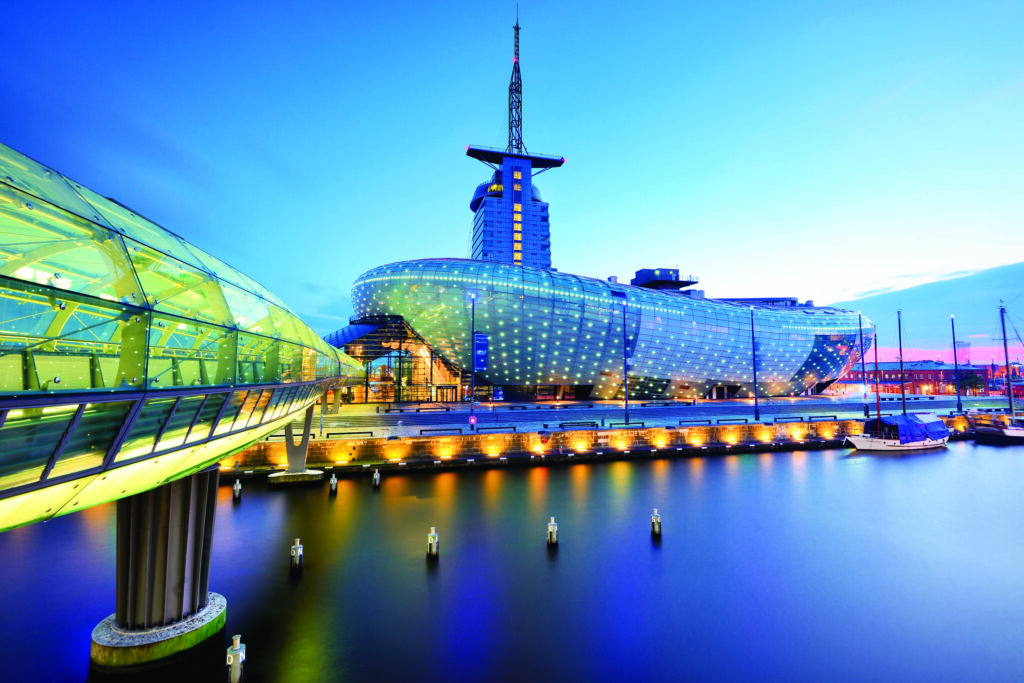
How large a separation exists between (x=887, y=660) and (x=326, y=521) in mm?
22425

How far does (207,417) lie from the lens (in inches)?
271

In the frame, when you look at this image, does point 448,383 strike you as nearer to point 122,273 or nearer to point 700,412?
point 700,412

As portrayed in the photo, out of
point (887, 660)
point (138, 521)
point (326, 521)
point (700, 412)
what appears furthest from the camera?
point (700, 412)

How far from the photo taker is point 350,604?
15430 mm

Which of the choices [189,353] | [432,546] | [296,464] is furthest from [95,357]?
[296,464]

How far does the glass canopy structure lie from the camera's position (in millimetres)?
4086

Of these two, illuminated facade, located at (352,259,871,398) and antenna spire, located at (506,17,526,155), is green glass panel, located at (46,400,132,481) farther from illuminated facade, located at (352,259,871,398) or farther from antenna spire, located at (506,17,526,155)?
antenna spire, located at (506,17,526,155)

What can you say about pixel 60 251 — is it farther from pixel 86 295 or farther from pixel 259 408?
pixel 259 408

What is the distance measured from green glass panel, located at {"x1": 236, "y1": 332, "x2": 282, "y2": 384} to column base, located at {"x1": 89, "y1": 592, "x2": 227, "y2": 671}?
25.1 feet

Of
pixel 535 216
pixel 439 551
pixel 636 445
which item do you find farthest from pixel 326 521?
pixel 535 216

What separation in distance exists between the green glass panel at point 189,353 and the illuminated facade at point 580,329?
61150 millimetres

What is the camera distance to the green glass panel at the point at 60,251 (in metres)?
4.64

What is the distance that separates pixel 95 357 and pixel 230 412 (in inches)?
106

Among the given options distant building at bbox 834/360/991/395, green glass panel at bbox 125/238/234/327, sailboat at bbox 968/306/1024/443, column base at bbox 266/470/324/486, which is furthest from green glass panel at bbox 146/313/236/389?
distant building at bbox 834/360/991/395
